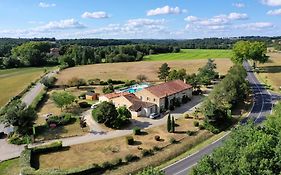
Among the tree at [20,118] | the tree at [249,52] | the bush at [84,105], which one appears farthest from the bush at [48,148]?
the tree at [249,52]

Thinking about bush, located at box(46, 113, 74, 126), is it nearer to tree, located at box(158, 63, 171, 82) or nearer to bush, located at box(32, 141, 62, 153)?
bush, located at box(32, 141, 62, 153)

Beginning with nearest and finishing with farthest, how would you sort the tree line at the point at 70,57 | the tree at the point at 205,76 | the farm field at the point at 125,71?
the tree at the point at 205,76 < the farm field at the point at 125,71 < the tree line at the point at 70,57

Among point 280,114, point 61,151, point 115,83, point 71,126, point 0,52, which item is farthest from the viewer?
point 0,52

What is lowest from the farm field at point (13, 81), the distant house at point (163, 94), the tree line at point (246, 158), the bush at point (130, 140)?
the farm field at point (13, 81)

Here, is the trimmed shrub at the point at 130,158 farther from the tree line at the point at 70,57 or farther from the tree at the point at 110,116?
the tree line at the point at 70,57

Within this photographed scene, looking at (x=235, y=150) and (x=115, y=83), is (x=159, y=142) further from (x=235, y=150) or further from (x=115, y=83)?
(x=115, y=83)

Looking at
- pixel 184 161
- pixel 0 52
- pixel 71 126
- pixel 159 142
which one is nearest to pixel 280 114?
pixel 184 161
